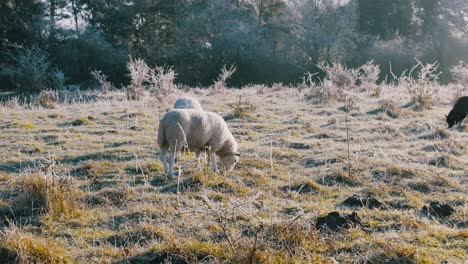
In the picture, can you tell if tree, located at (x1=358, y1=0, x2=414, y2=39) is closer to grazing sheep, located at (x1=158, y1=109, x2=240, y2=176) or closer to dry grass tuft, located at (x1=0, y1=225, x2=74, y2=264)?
grazing sheep, located at (x1=158, y1=109, x2=240, y2=176)

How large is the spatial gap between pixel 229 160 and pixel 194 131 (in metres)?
0.88

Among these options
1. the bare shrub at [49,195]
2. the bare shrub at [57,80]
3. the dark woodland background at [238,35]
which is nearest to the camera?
the bare shrub at [49,195]

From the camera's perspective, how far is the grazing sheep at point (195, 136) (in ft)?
22.7

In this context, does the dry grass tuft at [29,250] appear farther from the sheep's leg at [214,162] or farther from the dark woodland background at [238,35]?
the dark woodland background at [238,35]

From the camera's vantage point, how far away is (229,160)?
25.5 feet

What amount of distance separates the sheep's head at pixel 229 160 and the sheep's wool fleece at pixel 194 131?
0.36 feet

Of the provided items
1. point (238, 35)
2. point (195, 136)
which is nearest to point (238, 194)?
point (195, 136)

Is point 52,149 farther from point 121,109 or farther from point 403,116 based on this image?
point 403,116

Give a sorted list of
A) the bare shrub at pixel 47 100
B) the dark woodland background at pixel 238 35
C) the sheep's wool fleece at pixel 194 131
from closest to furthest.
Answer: the sheep's wool fleece at pixel 194 131 → the bare shrub at pixel 47 100 → the dark woodland background at pixel 238 35

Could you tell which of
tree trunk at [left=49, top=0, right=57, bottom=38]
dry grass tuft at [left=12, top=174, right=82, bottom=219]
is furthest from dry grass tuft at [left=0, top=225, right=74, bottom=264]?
tree trunk at [left=49, top=0, right=57, bottom=38]

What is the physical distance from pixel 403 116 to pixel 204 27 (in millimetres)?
22731

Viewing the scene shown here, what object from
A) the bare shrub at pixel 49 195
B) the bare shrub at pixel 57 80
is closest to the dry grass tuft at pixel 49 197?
the bare shrub at pixel 49 195

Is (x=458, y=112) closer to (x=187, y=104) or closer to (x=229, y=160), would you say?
(x=229, y=160)

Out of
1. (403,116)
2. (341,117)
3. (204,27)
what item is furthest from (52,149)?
(204,27)
